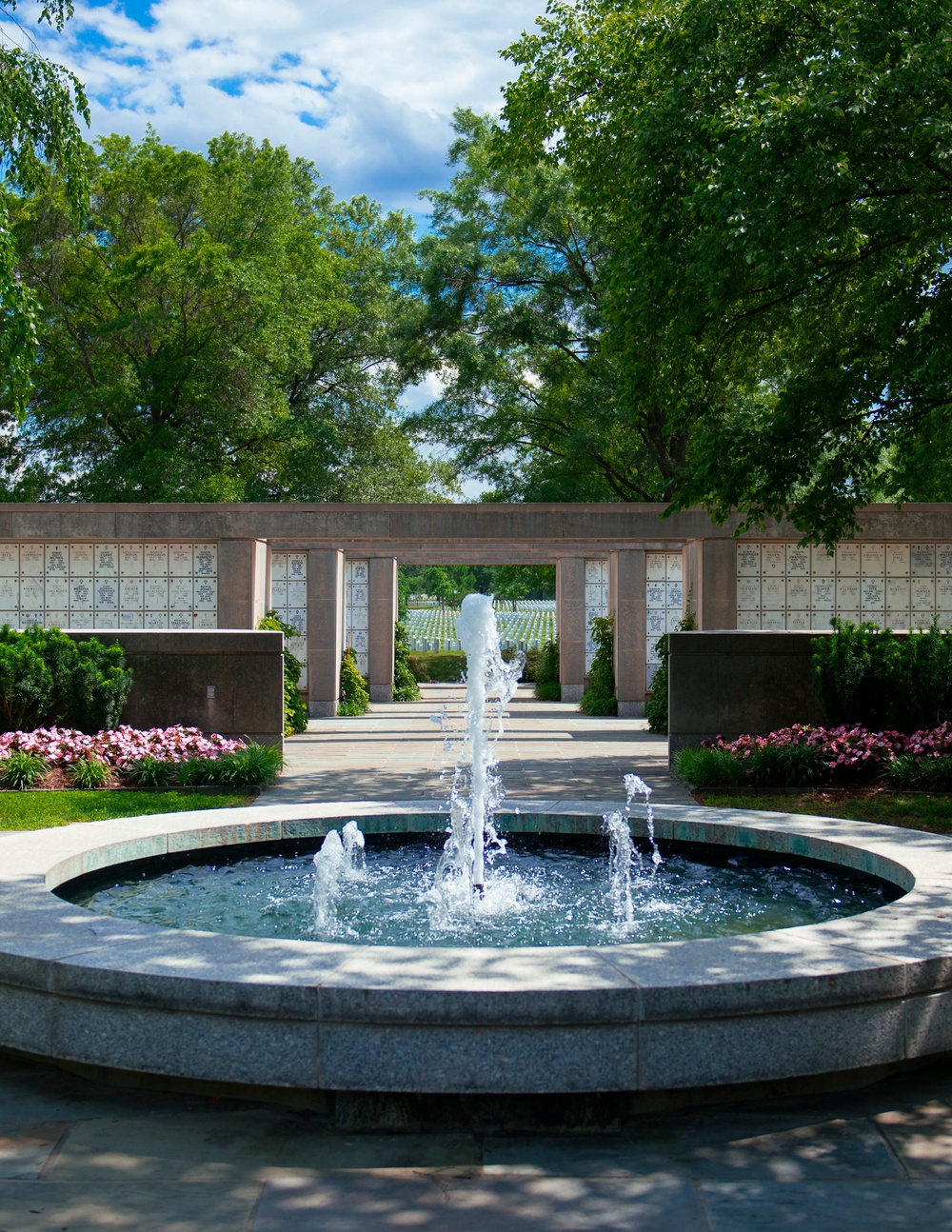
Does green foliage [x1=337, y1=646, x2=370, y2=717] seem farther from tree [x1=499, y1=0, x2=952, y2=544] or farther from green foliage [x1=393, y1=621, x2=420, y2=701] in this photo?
tree [x1=499, y1=0, x2=952, y2=544]

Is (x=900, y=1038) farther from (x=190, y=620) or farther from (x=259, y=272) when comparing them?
(x=259, y=272)

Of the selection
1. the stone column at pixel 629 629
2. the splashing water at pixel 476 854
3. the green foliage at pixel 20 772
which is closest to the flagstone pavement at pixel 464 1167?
A: the splashing water at pixel 476 854

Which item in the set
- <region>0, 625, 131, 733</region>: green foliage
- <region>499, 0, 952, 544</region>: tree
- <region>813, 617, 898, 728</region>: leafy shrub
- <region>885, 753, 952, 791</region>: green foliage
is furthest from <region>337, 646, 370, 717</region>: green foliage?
<region>885, 753, 952, 791</region>: green foliage

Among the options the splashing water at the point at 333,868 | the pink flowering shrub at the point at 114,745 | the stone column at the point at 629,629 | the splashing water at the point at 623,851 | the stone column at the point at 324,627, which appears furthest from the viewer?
the stone column at the point at 629,629

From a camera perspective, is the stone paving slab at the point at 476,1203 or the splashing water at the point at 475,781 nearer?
A: the stone paving slab at the point at 476,1203

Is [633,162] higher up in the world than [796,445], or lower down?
higher up

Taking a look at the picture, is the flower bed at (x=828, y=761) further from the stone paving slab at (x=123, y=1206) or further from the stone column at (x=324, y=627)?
the stone column at (x=324, y=627)

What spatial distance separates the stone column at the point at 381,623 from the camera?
2362 centimetres

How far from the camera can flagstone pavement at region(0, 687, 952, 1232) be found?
10.2 feet

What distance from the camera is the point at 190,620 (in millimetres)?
17078

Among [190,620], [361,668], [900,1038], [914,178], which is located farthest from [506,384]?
[900,1038]

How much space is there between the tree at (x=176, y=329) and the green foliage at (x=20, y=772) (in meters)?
16.7

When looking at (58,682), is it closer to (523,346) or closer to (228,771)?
(228,771)

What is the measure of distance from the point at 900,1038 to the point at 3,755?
9.02 meters
